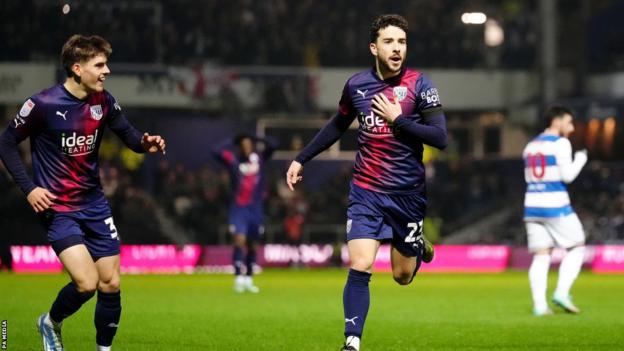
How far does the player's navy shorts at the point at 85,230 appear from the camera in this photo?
29.2ft

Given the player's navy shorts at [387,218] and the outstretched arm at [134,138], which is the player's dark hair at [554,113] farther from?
the outstretched arm at [134,138]

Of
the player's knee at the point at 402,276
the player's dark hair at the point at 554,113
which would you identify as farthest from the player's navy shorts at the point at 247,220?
the player's knee at the point at 402,276

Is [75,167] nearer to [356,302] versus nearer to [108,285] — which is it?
[108,285]

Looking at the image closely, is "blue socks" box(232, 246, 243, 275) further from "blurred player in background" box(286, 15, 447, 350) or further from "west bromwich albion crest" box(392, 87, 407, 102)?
"west bromwich albion crest" box(392, 87, 407, 102)

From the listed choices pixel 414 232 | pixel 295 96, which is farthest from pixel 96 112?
pixel 295 96

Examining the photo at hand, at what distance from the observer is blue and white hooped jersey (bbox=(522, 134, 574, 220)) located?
14.1 m

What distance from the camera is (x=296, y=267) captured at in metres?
29.0

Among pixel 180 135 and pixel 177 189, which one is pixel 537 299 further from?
pixel 180 135

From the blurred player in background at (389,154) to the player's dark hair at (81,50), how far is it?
179cm

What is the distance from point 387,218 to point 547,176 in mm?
5420

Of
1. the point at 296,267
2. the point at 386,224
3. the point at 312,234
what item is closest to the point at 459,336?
the point at 386,224

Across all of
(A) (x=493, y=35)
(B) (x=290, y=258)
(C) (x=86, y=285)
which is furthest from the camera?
(A) (x=493, y=35)

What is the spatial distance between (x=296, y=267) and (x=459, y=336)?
17558 mm

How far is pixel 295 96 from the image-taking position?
111 ft
